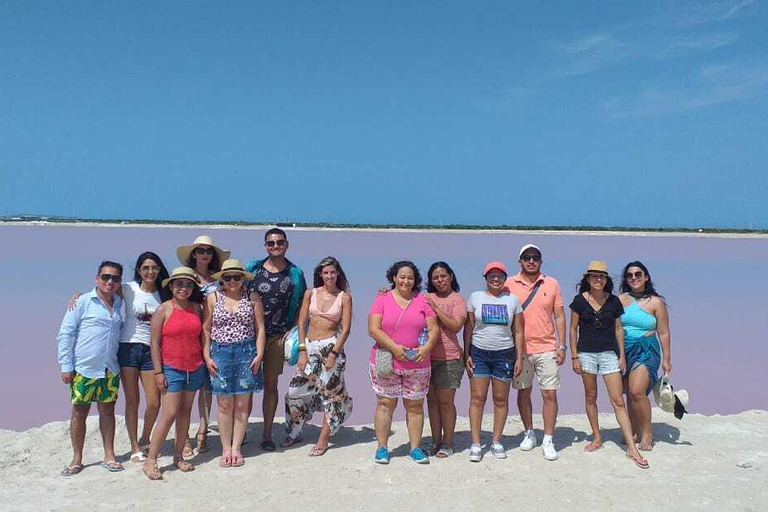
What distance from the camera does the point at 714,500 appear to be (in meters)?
3.89

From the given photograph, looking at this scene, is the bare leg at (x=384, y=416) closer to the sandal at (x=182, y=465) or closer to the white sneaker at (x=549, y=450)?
the white sneaker at (x=549, y=450)

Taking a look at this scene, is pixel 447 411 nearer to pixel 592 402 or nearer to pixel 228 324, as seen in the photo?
pixel 592 402

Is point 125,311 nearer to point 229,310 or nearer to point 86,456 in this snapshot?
point 229,310

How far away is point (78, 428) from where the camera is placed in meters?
4.28

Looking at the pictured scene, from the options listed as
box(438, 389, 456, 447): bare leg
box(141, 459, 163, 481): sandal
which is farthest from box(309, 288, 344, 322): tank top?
box(141, 459, 163, 481): sandal

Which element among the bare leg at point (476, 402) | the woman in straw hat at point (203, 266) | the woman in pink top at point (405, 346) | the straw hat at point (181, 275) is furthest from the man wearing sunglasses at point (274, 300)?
the bare leg at point (476, 402)

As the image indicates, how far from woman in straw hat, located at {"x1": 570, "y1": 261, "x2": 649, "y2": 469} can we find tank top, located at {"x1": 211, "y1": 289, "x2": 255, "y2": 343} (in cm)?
254

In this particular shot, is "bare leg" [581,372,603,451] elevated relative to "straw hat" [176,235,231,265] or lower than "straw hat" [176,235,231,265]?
lower

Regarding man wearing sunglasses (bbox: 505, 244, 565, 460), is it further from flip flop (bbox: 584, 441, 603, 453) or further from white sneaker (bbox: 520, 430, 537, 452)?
flip flop (bbox: 584, 441, 603, 453)

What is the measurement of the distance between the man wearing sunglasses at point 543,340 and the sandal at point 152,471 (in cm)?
269

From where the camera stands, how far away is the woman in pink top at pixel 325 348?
183 inches

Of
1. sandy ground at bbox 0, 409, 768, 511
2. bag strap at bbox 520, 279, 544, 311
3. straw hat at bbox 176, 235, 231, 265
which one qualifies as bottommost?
sandy ground at bbox 0, 409, 768, 511

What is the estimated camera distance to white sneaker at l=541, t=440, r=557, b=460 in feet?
15.0

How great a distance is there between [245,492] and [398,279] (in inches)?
71.4
